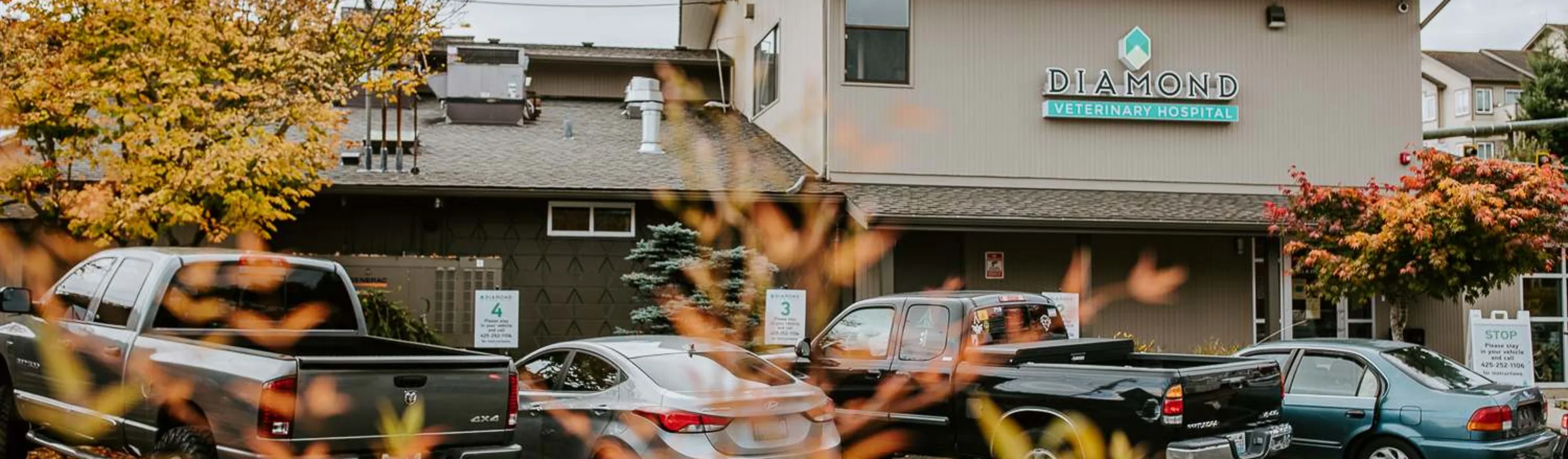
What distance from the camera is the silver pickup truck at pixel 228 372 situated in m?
6.77

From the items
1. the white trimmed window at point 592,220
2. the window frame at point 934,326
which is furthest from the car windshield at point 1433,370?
the white trimmed window at point 592,220

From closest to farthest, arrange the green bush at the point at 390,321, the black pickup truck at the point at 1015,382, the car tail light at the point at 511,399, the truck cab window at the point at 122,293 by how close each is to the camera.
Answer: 1. the car tail light at the point at 511,399
2. the truck cab window at the point at 122,293
3. the black pickup truck at the point at 1015,382
4. the green bush at the point at 390,321

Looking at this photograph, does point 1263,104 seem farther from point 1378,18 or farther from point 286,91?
point 286,91

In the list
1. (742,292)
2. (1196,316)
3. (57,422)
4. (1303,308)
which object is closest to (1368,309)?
(1303,308)

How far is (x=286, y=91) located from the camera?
14883 mm

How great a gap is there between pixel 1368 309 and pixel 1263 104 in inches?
142

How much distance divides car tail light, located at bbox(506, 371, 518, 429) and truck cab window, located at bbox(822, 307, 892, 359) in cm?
372

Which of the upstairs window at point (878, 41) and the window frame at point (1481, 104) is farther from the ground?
the window frame at point (1481, 104)

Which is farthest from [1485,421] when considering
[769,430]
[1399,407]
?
[769,430]

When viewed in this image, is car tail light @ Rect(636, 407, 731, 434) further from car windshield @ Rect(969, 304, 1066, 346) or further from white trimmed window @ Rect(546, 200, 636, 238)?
white trimmed window @ Rect(546, 200, 636, 238)

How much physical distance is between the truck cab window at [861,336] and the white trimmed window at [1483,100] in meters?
54.7

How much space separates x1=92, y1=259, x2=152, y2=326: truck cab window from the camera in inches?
331

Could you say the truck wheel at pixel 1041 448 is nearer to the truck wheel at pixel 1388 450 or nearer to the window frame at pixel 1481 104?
the truck wheel at pixel 1388 450

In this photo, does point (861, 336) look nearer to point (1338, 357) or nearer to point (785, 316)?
point (1338, 357)
